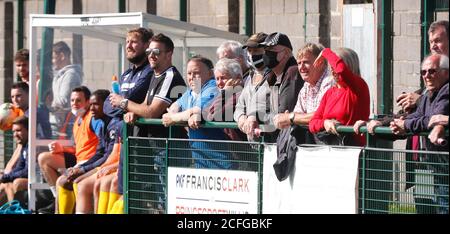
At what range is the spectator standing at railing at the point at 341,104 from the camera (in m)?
10.6

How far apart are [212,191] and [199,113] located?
0.72 metres

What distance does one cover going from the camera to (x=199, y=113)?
38.9 ft

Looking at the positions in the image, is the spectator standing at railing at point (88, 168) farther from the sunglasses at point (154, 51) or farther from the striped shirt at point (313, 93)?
the striped shirt at point (313, 93)

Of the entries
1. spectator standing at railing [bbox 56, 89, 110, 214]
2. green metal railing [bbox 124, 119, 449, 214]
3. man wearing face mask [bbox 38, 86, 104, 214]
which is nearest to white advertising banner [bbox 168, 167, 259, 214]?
green metal railing [bbox 124, 119, 449, 214]

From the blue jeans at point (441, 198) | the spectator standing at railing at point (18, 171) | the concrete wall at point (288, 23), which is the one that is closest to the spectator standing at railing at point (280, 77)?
the blue jeans at point (441, 198)

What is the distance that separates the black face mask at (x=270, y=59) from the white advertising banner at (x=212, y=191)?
3.20 ft

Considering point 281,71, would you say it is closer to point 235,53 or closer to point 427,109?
point 235,53

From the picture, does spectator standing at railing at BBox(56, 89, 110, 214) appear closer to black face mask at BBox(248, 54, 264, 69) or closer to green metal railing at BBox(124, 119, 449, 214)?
green metal railing at BBox(124, 119, 449, 214)

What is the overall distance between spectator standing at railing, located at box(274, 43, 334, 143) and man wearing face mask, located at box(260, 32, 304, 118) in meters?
0.27

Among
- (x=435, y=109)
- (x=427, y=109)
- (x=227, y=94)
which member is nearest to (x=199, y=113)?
(x=227, y=94)

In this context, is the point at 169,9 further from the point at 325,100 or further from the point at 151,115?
the point at 325,100

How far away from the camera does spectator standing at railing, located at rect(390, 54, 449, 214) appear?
9.67m

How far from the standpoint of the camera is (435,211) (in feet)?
32.2
